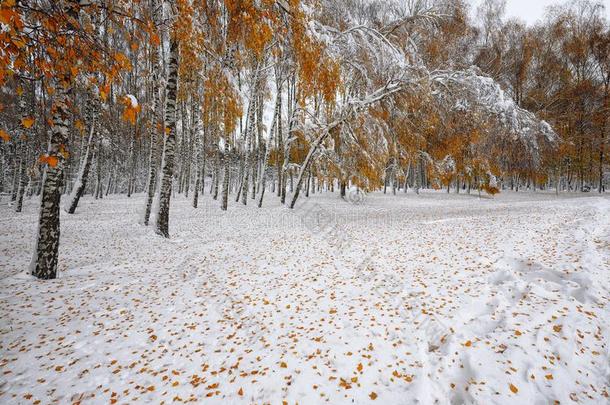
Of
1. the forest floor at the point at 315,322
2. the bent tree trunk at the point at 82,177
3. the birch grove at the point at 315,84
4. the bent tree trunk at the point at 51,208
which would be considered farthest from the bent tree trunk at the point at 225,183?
the bent tree trunk at the point at 51,208

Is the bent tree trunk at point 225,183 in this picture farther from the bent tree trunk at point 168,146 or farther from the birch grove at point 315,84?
the bent tree trunk at point 168,146

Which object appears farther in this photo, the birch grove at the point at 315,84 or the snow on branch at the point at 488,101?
the snow on branch at the point at 488,101

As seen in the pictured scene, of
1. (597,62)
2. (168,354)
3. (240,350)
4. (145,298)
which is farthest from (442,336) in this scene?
(597,62)

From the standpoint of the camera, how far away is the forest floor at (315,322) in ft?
11.0

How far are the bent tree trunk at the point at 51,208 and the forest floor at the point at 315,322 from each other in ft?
1.07

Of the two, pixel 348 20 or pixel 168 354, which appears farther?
pixel 348 20

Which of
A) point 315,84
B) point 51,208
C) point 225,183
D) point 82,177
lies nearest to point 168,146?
point 51,208

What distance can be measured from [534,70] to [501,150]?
61.5 feet

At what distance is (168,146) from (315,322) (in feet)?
24.1

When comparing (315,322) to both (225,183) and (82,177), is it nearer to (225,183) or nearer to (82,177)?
(225,183)

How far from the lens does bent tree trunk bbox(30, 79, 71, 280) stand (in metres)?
5.59

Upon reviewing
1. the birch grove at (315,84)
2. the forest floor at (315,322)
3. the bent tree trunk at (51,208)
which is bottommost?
the forest floor at (315,322)

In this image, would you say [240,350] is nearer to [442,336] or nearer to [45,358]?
[45,358]

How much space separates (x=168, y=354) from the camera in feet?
13.3
